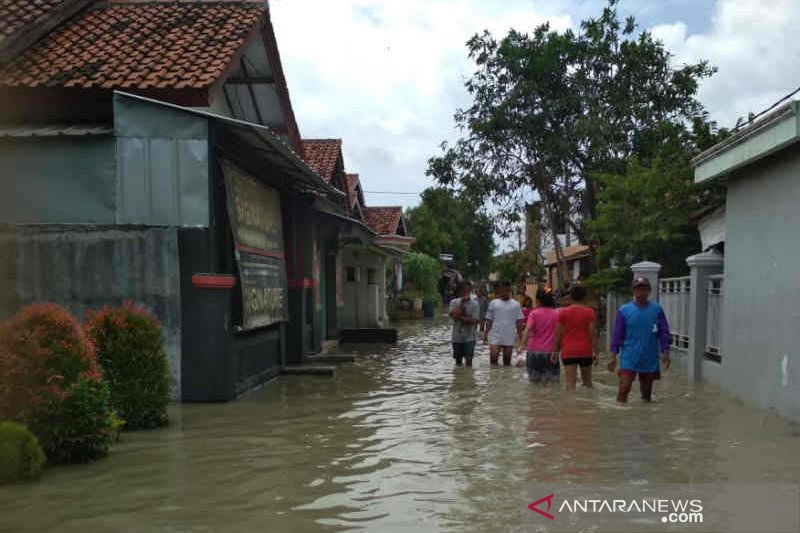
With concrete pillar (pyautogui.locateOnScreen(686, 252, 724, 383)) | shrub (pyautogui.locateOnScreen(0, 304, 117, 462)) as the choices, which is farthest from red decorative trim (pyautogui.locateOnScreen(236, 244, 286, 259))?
concrete pillar (pyautogui.locateOnScreen(686, 252, 724, 383))

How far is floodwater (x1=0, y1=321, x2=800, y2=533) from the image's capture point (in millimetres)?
5250

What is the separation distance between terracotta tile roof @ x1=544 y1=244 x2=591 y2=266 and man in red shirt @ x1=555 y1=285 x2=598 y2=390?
1507cm

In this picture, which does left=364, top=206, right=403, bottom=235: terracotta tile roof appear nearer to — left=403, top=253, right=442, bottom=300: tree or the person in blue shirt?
left=403, top=253, right=442, bottom=300: tree

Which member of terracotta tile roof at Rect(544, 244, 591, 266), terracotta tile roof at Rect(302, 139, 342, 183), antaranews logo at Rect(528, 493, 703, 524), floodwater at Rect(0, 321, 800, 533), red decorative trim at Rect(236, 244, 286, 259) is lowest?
floodwater at Rect(0, 321, 800, 533)

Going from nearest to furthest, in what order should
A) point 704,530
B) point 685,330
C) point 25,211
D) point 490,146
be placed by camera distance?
point 704,530 → point 25,211 → point 685,330 → point 490,146

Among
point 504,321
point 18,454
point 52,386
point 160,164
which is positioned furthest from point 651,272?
point 18,454

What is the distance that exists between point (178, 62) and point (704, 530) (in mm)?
9033

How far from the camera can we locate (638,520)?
493 centimetres

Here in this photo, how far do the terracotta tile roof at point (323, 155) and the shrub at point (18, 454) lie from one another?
14.3m

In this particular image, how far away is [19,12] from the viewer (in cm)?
1207

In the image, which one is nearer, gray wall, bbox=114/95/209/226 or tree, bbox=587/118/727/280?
gray wall, bbox=114/95/209/226

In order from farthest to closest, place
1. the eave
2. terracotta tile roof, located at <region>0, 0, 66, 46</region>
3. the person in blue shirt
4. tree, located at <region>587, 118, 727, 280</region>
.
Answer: tree, located at <region>587, 118, 727, 280</region>, terracotta tile roof, located at <region>0, 0, 66, 46</region>, the person in blue shirt, the eave

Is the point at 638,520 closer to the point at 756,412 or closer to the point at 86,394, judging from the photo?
the point at 86,394

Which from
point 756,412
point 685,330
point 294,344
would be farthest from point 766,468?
point 294,344
